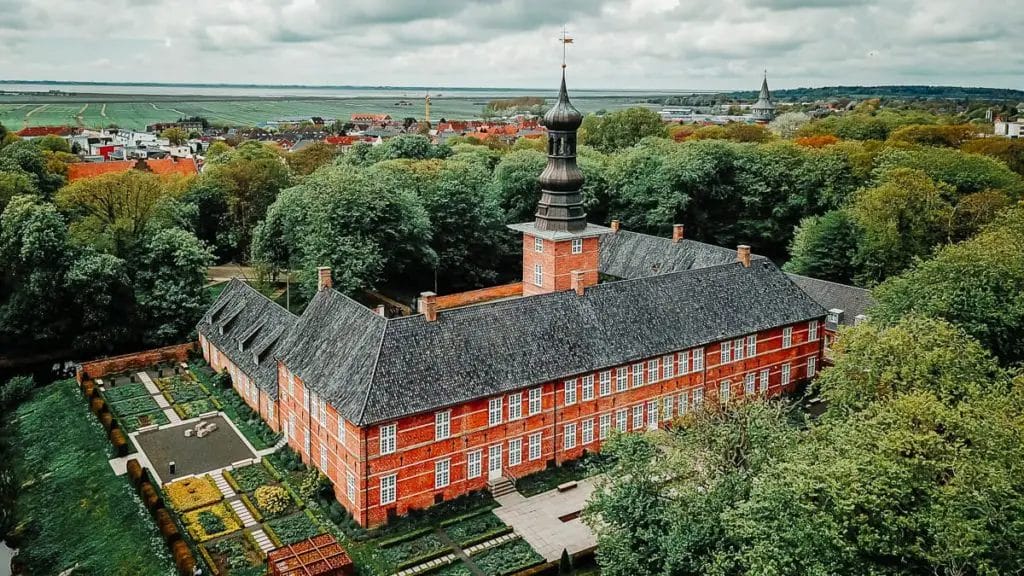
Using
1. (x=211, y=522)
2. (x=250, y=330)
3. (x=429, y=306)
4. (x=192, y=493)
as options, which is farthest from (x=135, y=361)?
(x=429, y=306)

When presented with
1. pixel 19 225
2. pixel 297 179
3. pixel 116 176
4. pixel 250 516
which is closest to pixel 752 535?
pixel 250 516

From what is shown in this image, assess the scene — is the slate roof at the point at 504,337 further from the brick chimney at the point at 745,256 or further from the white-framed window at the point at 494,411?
the brick chimney at the point at 745,256

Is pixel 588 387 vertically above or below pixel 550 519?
above

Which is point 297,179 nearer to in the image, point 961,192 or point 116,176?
point 116,176

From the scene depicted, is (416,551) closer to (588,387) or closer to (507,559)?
(507,559)

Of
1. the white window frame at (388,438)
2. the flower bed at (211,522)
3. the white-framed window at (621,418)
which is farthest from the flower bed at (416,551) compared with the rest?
Result: the white-framed window at (621,418)

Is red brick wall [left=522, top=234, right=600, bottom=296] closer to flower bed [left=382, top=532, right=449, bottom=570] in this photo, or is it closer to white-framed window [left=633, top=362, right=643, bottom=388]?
white-framed window [left=633, top=362, right=643, bottom=388]
